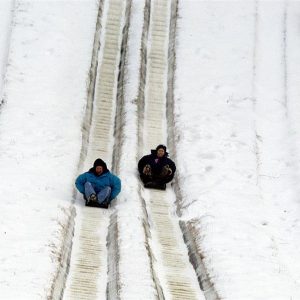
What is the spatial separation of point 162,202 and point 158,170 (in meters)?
0.71

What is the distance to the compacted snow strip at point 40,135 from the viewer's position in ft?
38.9

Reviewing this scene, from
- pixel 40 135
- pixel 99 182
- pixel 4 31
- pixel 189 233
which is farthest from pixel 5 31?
pixel 189 233

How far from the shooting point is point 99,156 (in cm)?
1700

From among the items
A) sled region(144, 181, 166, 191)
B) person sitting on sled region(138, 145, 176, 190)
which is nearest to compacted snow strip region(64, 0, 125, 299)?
person sitting on sled region(138, 145, 176, 190)

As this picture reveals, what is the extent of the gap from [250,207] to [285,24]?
9.14 m

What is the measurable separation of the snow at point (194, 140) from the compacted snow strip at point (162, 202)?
293 mm

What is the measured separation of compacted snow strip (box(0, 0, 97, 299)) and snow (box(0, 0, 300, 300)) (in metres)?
0.03

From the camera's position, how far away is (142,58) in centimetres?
2094

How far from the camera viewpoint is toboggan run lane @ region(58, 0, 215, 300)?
12008 mm

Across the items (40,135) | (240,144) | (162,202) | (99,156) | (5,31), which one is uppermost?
(5,31)

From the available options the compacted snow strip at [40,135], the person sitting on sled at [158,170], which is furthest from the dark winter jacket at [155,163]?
the compacted snow strip at [40,135]

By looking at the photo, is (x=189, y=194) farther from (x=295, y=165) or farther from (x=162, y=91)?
(x=162, y=91)

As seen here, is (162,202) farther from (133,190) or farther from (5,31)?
(5,31)

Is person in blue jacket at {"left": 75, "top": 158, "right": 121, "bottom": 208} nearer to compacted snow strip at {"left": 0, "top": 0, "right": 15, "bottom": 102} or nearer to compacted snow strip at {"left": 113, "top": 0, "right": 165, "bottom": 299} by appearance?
compacted snow strip at {"left": 113, "top": 0, "right": 165, "bottom": 299}
